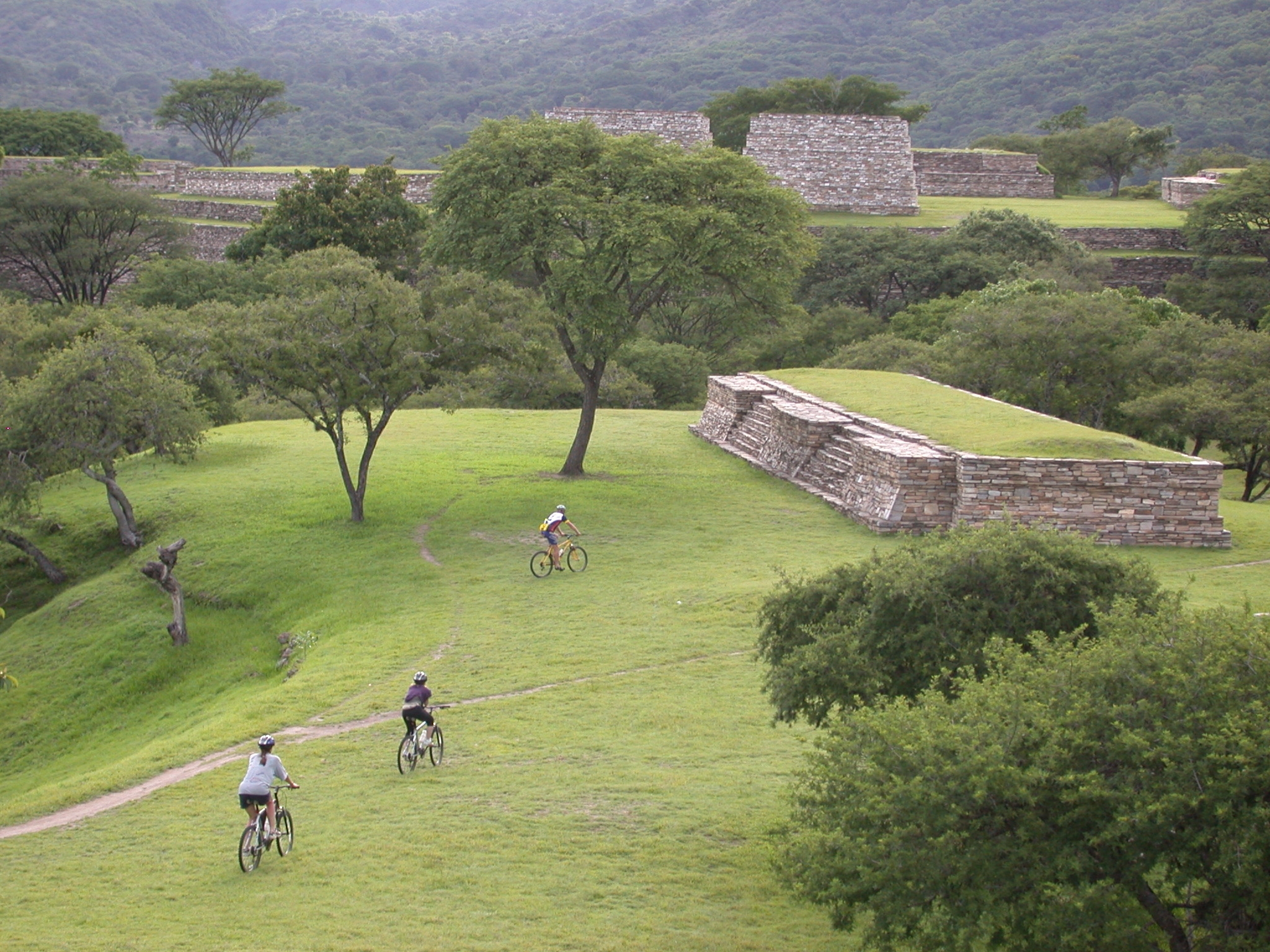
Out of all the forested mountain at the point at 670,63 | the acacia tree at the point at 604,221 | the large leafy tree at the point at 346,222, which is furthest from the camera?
the forested mountain at the point at 670,63

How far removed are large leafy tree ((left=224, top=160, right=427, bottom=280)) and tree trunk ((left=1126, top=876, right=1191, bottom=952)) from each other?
131 feet

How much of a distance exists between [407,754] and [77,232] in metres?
45.1

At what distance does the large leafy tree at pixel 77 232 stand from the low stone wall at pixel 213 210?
22.8 feet

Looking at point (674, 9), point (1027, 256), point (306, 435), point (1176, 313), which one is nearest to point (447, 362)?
point (306, 435)

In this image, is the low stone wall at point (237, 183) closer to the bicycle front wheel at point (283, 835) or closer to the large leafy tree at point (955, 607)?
the bicycle front wheel at point (283, 835)

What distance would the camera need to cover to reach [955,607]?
9219mm

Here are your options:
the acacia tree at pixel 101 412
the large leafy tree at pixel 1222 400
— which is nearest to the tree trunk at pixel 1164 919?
the acacia tree at pixel 101 412

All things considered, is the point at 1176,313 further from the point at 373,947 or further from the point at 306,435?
the point at 373,947

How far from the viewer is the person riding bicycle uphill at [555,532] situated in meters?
17.9

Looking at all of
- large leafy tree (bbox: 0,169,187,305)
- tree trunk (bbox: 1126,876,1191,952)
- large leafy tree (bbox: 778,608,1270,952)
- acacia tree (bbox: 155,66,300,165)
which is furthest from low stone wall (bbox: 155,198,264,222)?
tree trunk (bbox: 1126,876,1191,952)

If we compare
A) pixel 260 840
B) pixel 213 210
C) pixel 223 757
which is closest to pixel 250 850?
pixel 260 840

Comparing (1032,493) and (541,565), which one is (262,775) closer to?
(541,565)

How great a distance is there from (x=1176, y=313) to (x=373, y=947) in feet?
101

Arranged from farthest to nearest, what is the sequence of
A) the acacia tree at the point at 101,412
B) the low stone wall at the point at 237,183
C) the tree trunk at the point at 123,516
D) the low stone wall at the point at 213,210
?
the low stone wall at the point at 237,183
the low stone wall at the point at 213,210
the tree trunk at the point at 123,516
the acacia tree at the point at 101,412
